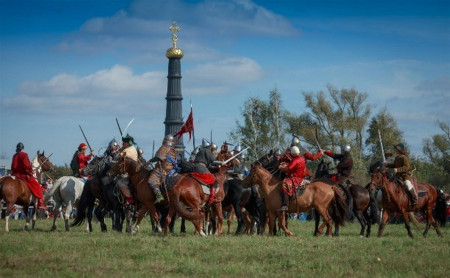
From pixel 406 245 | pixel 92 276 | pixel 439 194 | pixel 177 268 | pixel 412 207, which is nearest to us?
pixel 92 276

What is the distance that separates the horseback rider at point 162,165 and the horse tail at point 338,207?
462cm

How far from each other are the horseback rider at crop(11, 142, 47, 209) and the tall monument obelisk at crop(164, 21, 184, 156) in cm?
5797

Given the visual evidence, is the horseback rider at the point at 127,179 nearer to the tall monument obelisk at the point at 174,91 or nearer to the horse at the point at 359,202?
the horse at the point at 359,202

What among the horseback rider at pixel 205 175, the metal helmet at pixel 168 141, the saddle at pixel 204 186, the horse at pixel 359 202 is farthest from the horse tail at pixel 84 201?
the horse at pixel 359 202

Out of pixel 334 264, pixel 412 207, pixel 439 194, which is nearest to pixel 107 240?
pixel 334 264

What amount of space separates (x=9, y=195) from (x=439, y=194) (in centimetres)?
1294

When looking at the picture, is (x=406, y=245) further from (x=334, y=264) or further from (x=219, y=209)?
(x=219, y=209)

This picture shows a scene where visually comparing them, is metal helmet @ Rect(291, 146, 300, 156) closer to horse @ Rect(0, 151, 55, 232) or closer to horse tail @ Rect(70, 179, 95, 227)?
horse tail @ Rect(70, 179, 95, 227)

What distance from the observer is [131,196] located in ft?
77.3

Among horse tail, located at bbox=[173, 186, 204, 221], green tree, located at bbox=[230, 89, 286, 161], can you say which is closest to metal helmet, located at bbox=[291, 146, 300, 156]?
horse tail, located at bbox=[173, 186, 204, 221]

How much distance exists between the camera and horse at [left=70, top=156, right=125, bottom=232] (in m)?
23.9

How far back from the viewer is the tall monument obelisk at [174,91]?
82.4 m

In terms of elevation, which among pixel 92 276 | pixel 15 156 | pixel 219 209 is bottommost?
pixel 92 276

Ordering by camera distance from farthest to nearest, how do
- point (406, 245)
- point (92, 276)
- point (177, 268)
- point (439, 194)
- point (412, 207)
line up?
point (439, 194), point (412, 207), point (406, 245), point (177, 268), point (92, 276)
